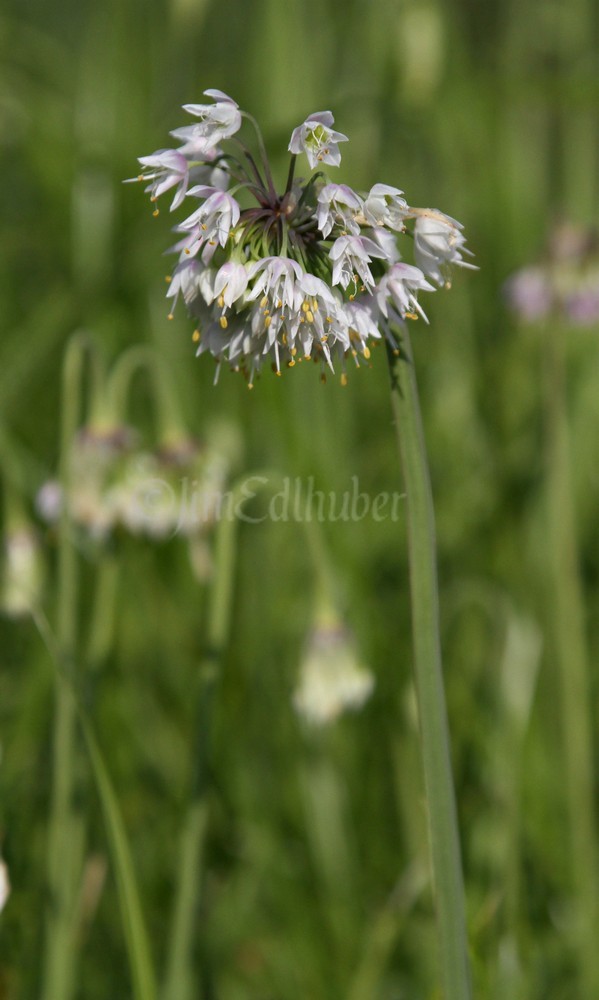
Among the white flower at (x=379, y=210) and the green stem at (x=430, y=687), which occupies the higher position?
the white flower at (x=379, y=210)

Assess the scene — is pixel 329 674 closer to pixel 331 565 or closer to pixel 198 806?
pixel 198 806

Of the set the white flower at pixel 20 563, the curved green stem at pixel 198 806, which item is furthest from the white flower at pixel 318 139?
the white flower at pixel 20 563

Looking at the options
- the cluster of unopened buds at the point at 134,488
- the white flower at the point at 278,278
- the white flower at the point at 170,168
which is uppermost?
the white flower at the point at 170,168

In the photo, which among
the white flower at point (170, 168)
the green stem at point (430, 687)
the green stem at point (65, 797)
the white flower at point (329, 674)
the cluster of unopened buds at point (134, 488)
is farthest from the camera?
the cluster of unopened buds at point (134, 488)

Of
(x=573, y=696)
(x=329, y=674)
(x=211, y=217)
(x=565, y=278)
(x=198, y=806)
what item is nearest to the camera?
(x=211, y=217)

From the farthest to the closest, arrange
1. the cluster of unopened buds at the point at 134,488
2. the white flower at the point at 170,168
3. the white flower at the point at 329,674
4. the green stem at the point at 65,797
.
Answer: the cluster of unopened buds at the point at 134,488 → the white flower at the point at 329,674 → the green stem at the point at 65,797 → the white flower at the point at 170,168

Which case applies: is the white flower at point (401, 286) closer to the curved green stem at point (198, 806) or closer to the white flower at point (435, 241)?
the white flower at point (435, 241)

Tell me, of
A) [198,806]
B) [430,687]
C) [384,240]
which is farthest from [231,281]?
[198,806]
